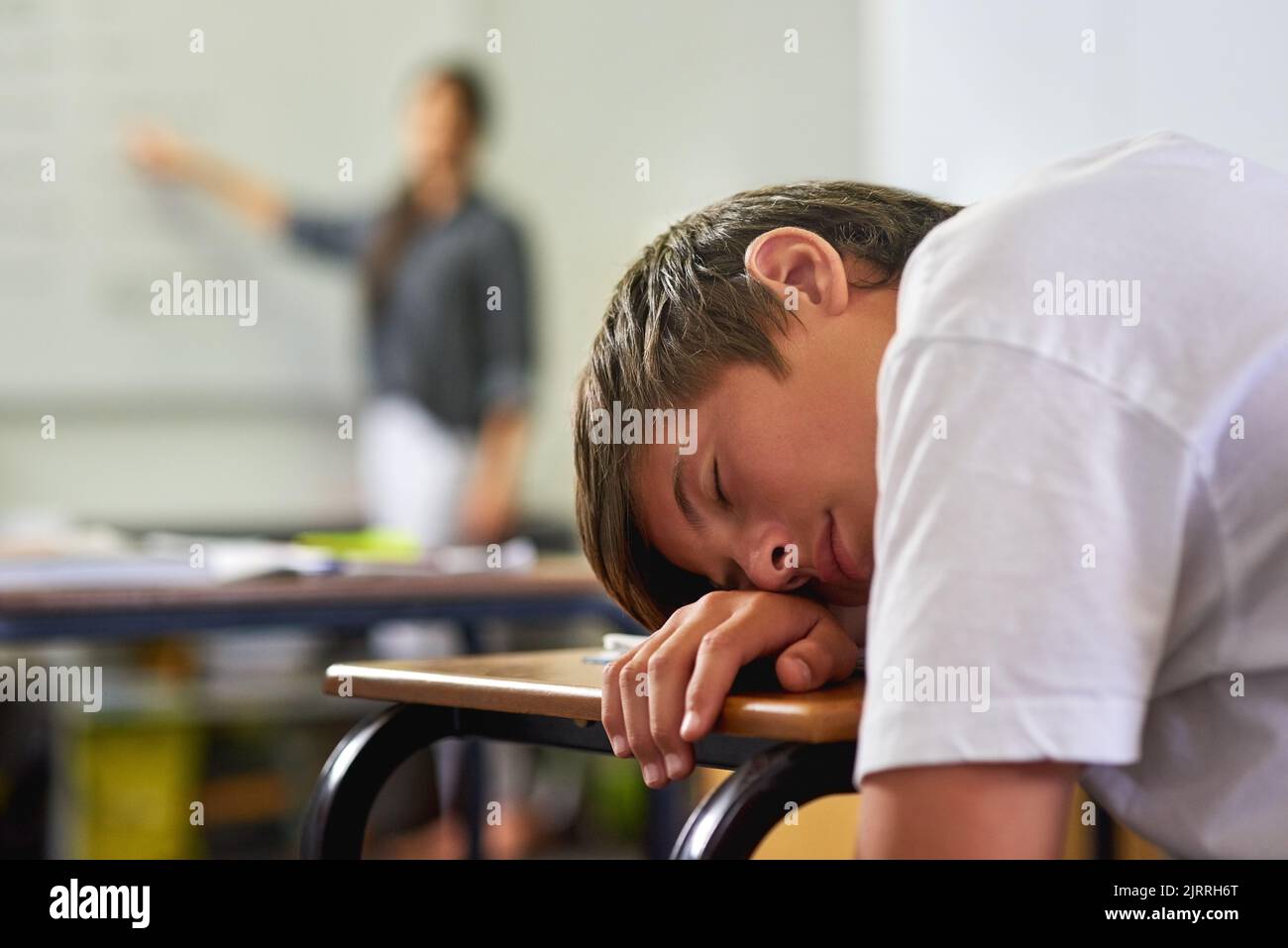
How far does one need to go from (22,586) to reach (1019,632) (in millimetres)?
1547

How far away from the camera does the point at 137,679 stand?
10.8ft

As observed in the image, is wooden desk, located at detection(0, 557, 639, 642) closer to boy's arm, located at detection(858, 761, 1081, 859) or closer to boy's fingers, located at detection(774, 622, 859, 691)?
boy's fingers, located at detection(774, 622, 859, 691)

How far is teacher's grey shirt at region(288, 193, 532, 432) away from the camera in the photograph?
11.9ft

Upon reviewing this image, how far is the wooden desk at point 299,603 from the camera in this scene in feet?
5.62

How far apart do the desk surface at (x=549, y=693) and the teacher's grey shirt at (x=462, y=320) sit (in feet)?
8.36

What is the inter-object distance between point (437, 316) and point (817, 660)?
9.84ft

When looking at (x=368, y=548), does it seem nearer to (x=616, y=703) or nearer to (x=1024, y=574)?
(x=616, y=703)

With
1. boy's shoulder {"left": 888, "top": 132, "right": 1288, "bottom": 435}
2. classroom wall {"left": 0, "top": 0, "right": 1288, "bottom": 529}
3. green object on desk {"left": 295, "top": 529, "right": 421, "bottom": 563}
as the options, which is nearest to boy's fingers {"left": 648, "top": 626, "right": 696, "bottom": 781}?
boy's shoulder {"left": 888, "top": 132, "right": 1288, "bottom": 435}

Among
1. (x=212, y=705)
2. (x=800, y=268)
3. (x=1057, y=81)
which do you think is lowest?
(x=212, y=705)

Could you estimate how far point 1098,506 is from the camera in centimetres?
57

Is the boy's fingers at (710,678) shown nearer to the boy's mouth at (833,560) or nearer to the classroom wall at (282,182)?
the boy's mouth at (833,560)

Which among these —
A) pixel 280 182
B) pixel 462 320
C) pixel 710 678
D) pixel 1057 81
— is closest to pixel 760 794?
pixel 710 678

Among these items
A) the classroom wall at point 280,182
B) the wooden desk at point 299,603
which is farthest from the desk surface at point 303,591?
the classroom wall at point 280,182

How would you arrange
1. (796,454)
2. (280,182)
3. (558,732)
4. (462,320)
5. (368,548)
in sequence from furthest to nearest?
(280,182)
(462,320)
(368,548)
(558,732)
(796,454)
